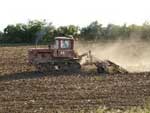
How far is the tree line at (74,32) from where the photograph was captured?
198ft

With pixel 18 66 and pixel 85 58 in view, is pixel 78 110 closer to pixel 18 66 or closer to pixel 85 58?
pixel 85 58

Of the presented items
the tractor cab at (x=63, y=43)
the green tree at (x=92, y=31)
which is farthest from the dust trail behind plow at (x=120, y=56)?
the green tree at (x=92, y=31)

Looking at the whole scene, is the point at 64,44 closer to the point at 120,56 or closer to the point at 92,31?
the point at 120,56

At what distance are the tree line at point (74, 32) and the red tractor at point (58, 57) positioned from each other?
2544 centimetres

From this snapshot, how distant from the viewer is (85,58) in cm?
2884

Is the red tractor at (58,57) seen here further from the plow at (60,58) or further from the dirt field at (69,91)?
the dirt field at (69,91)

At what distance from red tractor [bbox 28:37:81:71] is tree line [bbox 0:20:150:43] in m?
25.4

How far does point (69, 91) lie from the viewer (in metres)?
20.6

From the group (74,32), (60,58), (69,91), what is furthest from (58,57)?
(74,32)

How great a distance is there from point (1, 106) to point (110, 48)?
1720 centimetres

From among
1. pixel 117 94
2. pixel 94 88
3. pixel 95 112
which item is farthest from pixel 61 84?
pixel 95 112

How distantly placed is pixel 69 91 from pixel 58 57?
25.9 ft

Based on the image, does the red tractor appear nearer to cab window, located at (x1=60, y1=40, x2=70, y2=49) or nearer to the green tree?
cab window, located at (x1=60, y1=40, x2=70, y2=49)

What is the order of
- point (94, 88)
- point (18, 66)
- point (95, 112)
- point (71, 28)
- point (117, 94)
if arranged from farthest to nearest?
point (71, 28), point (18, 66), point (94, 88), point (117, 94), point (95, 112)
